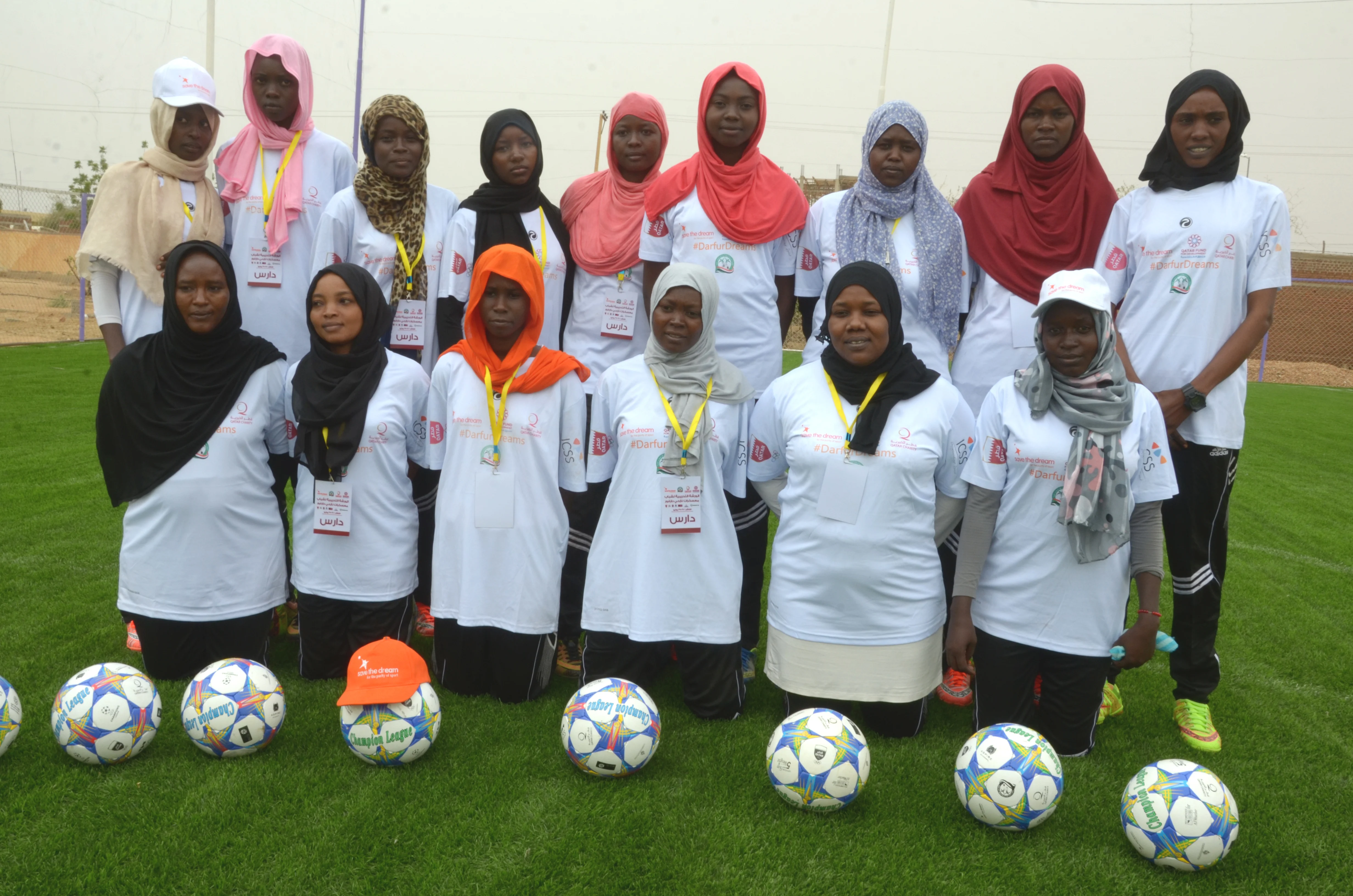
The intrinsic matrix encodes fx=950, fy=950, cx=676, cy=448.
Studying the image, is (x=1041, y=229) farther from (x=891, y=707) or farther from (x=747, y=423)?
(x=891, y=707)

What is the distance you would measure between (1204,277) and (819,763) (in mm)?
2492

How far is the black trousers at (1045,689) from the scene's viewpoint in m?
3.67

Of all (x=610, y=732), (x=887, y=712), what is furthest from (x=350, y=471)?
(x=887, y=712)

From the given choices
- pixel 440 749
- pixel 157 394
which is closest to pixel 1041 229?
pixel 440 749

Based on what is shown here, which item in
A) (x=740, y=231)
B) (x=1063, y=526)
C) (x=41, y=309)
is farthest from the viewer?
(x=41, y=309)

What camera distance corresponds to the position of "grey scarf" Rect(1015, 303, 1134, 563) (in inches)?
134

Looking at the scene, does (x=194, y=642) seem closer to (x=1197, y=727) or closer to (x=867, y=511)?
(x=867, y=511)

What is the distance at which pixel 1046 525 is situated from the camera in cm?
358

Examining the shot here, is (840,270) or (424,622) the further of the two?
(424,622)

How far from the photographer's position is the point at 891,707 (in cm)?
382

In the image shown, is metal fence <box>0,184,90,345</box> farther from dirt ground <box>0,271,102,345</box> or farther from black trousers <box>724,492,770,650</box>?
black trousers <box>724,492,770,650</box>

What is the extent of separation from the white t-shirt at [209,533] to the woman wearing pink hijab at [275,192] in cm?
62

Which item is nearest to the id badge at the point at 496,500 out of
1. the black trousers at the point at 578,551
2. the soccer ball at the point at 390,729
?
the black trousers at the point at 578,551

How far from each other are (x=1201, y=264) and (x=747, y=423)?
6.34 feet
